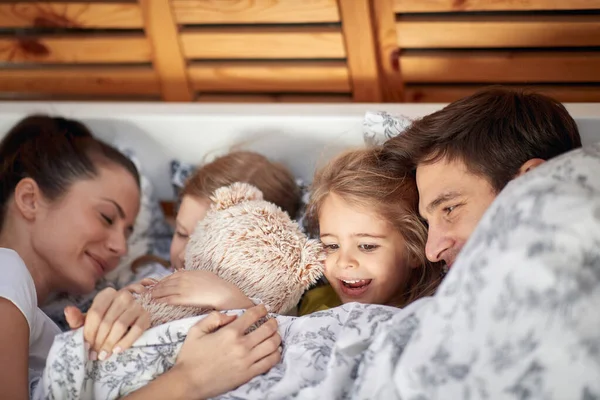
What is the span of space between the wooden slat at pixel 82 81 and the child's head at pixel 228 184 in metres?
0.51

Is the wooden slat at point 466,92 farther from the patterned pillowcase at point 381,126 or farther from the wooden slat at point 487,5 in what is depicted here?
the patterned pillowcase at point 381,126

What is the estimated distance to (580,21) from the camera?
1.62 metres

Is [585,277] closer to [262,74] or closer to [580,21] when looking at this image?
[580,21]

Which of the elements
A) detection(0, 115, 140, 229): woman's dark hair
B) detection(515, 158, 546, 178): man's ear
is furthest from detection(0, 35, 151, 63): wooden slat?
detection(515, 158, 546, 178): man's ear

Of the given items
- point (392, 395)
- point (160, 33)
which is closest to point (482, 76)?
point (160, 33)

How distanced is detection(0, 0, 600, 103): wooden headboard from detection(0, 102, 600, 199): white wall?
174mm

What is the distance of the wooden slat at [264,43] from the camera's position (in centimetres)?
183

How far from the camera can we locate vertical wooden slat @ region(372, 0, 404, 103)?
1.74 meters

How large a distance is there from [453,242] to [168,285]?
53cm

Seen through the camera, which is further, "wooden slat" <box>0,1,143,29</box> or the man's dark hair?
"wooden slat" <box>0,1,143,29</box>

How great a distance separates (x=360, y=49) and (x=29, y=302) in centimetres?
104

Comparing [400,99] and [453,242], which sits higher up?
[400,99]

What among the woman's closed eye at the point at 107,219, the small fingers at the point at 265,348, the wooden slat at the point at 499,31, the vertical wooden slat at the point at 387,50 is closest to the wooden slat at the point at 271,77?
the vertical wooden slat at the point at 387,50

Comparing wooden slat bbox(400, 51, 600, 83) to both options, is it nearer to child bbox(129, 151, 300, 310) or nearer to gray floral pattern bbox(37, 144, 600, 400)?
child bbox(129, 151, 300, 310)
